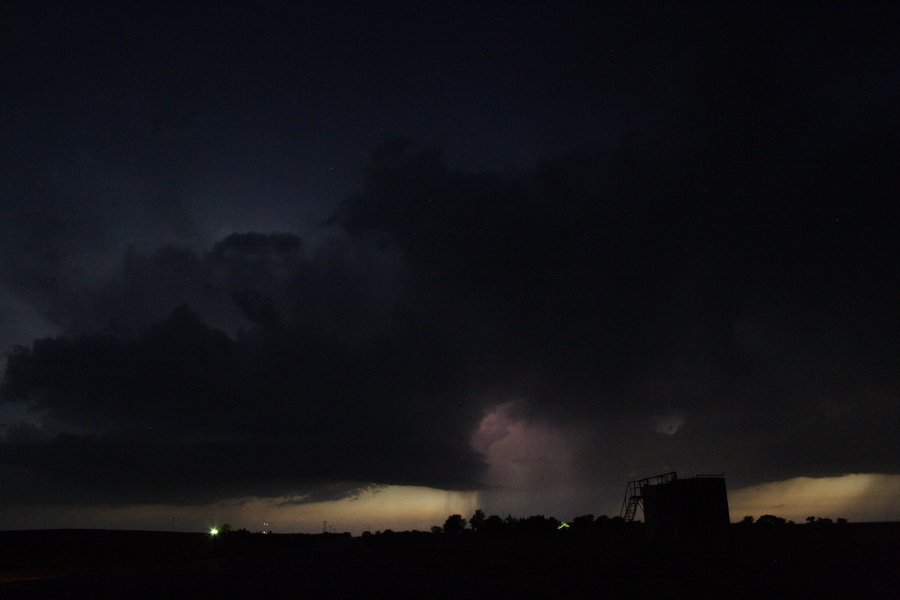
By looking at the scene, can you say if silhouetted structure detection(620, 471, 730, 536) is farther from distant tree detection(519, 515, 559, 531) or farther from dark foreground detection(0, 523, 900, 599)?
distant tree detection(519, 515, 559, 531)

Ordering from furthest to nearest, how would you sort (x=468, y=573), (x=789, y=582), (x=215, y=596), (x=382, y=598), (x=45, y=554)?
(x=45, y=554)
(x=468, y=573)
(x=789, y=582)
(x=215, y=596)
(x=382, y=598)

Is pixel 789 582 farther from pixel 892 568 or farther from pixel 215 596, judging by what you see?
pixel 215 596

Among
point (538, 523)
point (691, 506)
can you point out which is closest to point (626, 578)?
point (691, 506)

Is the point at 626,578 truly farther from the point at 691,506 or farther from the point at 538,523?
the point at 538,523

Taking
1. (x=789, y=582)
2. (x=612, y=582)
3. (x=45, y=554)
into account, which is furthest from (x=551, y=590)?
(x=45, y=554)

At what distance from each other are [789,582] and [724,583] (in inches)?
128

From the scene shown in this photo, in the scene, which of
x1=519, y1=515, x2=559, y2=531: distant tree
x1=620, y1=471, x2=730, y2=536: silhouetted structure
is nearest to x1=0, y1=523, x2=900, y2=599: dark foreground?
x1=620, y1=471, x2=730, y2=536: silhouetted structure

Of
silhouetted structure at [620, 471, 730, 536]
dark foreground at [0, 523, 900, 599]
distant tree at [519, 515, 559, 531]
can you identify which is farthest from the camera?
distant tree at [519, 515, 559, 531]

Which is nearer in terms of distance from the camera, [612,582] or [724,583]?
[724,583]

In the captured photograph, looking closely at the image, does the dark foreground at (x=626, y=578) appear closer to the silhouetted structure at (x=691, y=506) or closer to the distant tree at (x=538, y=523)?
the silhouetted structure at (x=691, y=506)

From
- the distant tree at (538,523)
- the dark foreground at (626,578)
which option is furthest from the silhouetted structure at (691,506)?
the distant tree at (538,523)

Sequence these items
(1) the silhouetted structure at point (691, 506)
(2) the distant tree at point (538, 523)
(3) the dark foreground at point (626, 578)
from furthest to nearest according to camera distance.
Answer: (2) the distant tree at point (538, 523) < (1) the silhouetted structure at point (691, 506) < (3) the dark foreground at point (626, 578)

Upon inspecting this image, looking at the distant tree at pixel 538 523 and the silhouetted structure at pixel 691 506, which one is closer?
the silhouetted structure at pixel 691 506

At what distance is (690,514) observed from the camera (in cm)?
5612
